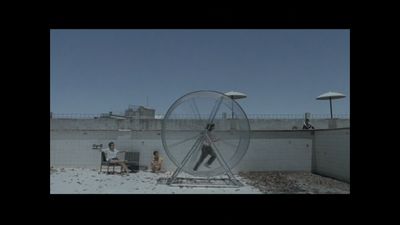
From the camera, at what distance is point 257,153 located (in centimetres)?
870

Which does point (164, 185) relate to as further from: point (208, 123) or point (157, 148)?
point (157, 148)

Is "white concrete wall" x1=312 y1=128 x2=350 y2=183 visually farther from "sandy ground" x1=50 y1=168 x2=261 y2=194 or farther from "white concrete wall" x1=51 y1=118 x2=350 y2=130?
"white concrete wall" x1=51 y1=118 x2=350 y2=130

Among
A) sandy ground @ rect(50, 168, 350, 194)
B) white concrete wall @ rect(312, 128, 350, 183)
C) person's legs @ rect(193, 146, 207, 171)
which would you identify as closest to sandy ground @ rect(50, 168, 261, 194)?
sandy ground @ rect(50, 168, 350, 194)

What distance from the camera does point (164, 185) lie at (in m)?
6.65

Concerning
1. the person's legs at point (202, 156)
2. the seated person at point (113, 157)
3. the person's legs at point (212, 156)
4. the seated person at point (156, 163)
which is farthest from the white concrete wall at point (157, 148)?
the person's legs at point (202, 156)

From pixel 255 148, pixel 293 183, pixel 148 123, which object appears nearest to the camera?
pixel 293 183

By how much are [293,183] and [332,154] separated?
1507 millimetres

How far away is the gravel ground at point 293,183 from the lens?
608 centimetres

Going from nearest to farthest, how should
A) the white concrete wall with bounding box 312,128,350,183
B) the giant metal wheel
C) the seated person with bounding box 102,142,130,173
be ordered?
the giant metal wheel, the white concrete wall with bounding box 312,128,350,183, the seated person with bounding box 102,142,130,173

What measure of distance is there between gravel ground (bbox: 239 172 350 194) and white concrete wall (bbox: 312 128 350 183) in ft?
0.83

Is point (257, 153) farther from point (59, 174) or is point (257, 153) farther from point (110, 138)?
point (59, 174)

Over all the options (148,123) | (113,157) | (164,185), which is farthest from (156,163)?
(148,123)

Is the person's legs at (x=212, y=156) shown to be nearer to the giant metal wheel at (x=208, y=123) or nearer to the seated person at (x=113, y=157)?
the giant metal wheel at (x=208, y=123)

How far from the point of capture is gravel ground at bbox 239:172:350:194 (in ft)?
19.9
